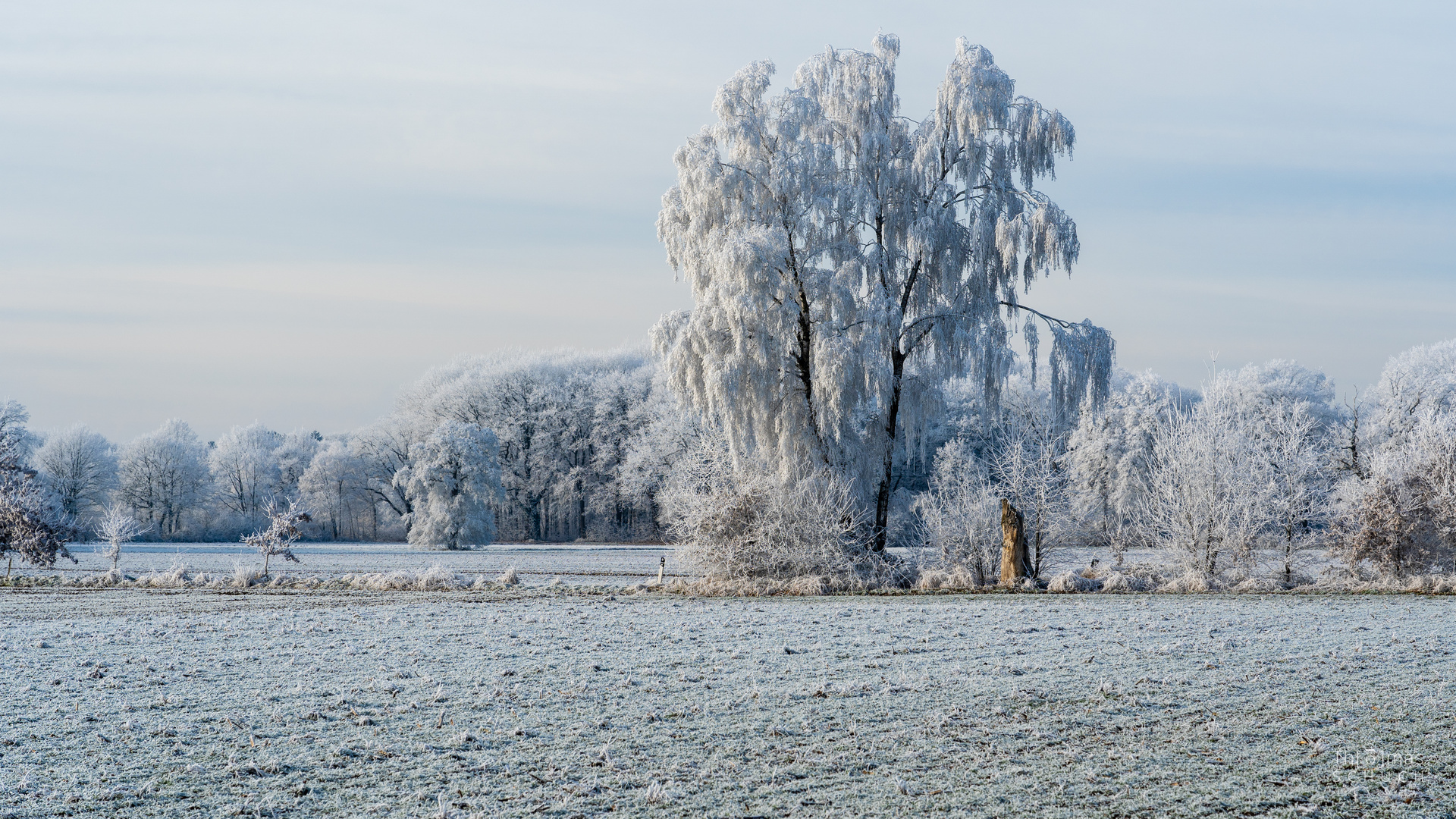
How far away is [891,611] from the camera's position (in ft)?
56.1

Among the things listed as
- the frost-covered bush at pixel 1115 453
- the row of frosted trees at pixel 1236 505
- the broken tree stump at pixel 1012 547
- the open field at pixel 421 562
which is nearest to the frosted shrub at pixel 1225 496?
the row of frosted trees at pixel 1236 505

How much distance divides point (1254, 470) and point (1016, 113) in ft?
33.4

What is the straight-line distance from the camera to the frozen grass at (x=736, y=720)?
6.44m

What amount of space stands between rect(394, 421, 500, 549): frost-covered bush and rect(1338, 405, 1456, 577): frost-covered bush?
125 feet

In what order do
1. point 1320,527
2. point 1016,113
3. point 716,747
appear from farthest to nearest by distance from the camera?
point 1320,527 < point 1016,113 < point 716,747

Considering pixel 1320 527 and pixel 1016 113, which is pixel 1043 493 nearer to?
pixel 1016 113

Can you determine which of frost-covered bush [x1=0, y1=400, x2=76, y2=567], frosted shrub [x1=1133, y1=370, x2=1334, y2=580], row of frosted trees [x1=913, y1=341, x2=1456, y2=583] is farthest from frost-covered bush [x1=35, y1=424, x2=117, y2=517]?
frosted shrub [x1=1133, y1=370, x2=1334, y2=580]

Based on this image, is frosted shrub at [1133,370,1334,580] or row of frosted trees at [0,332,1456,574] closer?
row of frosted trees at [0,332,1456,574]

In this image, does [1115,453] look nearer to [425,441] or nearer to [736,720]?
[425,441]

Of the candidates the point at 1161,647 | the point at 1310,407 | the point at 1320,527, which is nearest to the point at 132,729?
the point at 1161,647

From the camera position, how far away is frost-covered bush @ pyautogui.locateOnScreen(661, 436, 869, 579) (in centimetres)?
2258

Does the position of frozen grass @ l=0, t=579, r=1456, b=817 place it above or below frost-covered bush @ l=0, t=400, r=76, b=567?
below

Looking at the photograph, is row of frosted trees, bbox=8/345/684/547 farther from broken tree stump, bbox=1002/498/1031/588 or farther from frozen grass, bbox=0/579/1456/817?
frozen grass, bbox=0/579/1456/817

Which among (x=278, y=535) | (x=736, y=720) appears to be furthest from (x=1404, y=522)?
(x=278, y=535)
